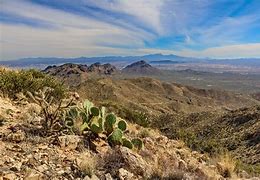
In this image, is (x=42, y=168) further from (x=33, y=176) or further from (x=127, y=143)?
(x=127, y=143)

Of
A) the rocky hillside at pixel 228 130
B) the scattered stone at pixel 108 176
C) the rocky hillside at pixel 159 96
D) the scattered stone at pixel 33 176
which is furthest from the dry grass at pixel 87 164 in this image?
the rocky hillside at pixel 159 96

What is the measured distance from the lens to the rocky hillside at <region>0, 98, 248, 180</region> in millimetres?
6324

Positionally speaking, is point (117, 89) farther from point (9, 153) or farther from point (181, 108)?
point (9, 153)

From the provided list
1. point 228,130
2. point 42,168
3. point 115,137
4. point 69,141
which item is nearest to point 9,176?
point 42,168

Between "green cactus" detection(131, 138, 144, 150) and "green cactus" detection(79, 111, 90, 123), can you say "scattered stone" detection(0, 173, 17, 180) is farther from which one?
"green cactus" detection(131, 138, 144, 150)

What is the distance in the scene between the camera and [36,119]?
29.7ft

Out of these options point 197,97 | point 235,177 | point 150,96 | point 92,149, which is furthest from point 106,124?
point 197,97

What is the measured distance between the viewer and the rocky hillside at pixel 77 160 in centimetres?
632

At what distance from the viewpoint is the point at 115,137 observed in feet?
26.5

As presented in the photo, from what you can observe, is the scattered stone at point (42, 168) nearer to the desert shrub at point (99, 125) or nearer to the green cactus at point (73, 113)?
the desert shrub at point (99, 125)

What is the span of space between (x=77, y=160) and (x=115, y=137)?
4.89ft

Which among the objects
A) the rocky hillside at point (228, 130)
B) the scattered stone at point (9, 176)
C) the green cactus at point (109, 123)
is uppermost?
the green cactus at point (109, 123)

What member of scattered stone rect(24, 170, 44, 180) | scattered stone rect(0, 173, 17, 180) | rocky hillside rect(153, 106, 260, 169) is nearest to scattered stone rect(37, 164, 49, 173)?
scattered stone rect(24, 170, 44, 180)

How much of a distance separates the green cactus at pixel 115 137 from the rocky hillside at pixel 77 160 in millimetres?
194
